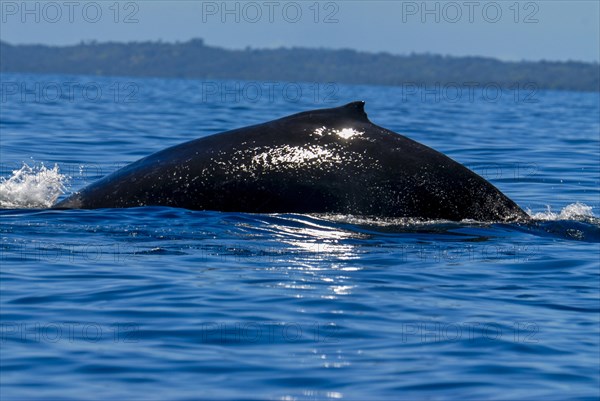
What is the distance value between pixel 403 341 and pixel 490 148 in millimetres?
20126

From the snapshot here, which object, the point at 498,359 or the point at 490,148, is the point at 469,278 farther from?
the point at 490,148

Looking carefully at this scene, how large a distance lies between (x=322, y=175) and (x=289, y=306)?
102 inches

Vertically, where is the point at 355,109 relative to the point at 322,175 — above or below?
above

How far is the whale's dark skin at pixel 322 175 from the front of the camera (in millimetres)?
11539

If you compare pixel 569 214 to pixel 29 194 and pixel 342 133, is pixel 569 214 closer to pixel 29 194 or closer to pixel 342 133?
pixel 342 133

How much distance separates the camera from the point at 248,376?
24.6ft

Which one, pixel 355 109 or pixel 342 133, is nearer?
pixel 342 133

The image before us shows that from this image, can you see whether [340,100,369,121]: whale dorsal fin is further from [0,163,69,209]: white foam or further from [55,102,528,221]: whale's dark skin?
[0,163,69,209]: white foam

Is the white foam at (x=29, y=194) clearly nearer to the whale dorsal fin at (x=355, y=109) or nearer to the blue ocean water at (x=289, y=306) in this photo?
the blue ocean water at (x=289, y=306)

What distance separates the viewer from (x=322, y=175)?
1159cm

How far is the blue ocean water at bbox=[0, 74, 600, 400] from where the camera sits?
7484 millimetres

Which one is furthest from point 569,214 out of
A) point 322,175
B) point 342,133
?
point 322,175

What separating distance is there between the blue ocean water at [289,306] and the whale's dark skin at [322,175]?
192 millimetres

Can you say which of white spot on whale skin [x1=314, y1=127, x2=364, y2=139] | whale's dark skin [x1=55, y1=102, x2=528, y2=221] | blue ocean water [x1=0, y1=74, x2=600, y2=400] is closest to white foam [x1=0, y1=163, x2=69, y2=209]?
blue ocean water [x1=0, y1=74, x2=600, y2=400]
